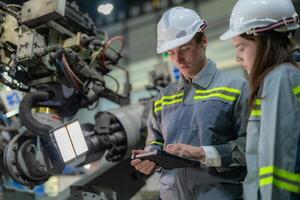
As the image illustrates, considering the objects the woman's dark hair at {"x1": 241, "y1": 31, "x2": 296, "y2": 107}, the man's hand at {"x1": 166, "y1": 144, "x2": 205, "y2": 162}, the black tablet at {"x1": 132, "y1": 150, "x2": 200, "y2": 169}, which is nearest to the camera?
the woman's dark hair at {"x1": 241, "y1": 31, "x2": 296, "y2": 107}

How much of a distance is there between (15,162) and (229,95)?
4.93 feet

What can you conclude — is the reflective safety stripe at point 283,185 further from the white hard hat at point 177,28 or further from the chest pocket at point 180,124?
the white hard hat at point 177,28

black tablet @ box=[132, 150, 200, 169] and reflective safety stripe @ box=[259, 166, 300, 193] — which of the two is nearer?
reflective safety stripe @ box=[259, 166, 300, 193]

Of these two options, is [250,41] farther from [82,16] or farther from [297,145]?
[82,16]

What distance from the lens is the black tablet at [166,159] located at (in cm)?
145

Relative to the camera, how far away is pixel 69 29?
2.81 m

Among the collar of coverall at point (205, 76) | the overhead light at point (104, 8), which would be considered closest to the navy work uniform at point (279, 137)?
the collar of coverall at point (205, 76)

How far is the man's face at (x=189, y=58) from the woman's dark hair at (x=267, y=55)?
1.98 ft

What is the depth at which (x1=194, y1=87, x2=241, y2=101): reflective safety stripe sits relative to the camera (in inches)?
69.2

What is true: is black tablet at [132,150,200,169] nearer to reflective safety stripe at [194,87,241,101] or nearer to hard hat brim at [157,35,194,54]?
reflective safety stripe at [194,87,241,101]

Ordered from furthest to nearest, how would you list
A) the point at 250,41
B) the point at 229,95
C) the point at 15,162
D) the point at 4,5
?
1. the point at 4,5
2. the point at 15,162
3. the point at 229,95
4. the point at 250,41

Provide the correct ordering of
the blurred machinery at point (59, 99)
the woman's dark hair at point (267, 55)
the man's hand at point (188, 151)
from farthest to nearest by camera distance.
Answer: the blurred machinery at point (59, 99) < the man's hand at point (188, 151) < the woman's dark hair at point (267, 55)

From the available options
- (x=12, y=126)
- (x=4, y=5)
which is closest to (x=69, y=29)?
(x=4, y=5)

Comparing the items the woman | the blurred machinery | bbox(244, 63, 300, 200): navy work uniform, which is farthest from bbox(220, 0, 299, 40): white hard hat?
the blurred machinery
